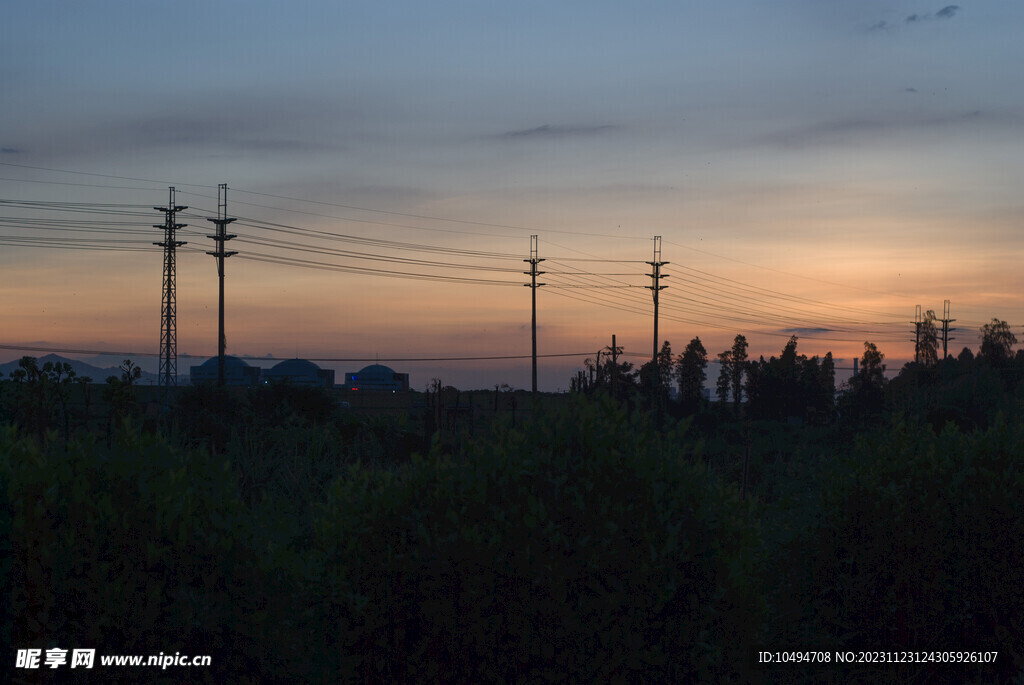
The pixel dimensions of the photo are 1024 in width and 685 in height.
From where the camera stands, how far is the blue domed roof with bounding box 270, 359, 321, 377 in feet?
381

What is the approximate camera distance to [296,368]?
118 metres

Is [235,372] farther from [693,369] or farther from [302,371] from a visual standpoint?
[693,369]

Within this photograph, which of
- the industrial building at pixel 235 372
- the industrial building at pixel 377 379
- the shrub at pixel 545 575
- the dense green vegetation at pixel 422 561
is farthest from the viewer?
the industrial building at pixel 377 379

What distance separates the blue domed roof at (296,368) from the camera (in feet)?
381

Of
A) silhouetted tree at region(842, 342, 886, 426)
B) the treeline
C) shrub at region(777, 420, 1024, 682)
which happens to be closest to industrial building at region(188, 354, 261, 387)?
the treeline

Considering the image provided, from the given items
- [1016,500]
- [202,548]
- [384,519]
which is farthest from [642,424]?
[1016,500]

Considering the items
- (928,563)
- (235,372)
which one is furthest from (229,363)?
(928,563)

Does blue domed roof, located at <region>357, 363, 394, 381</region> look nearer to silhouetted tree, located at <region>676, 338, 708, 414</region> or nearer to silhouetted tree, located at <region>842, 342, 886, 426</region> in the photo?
silhouetted tree, located at <region>676, 338, 708, 414</region>

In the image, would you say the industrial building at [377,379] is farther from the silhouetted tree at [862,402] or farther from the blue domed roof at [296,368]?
the silhouetted tree at [862,402]

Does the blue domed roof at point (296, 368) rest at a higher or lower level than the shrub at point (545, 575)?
higher

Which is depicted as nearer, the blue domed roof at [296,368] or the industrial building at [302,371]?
the industrial building at [302,371]

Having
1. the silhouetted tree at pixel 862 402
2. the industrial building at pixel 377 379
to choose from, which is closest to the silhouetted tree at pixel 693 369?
the silhouetted tree at pixel 862 402

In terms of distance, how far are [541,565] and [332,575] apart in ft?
5.53

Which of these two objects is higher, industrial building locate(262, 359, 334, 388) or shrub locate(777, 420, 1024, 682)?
industrial building locate(262, 359, 334, 388)
